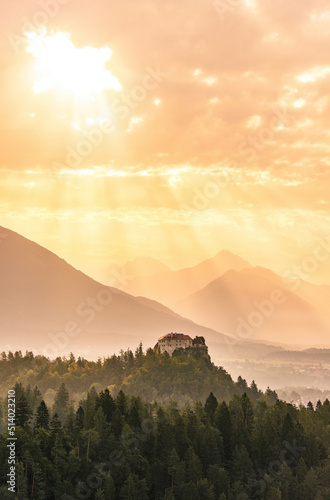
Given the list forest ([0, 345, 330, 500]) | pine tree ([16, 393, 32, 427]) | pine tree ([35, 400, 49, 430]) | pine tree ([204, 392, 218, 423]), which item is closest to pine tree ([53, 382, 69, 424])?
forest ([0, 345, 330, 500])

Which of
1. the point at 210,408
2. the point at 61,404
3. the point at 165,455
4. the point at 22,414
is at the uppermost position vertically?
the point at 61,404

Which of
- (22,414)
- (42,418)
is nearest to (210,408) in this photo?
(42,418)

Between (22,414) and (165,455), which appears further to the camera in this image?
(165,455)

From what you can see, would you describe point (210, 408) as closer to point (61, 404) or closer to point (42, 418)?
point (42, 418)

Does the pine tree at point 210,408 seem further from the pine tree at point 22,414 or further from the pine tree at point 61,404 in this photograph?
the pine tree at point 61,404

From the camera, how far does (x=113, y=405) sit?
413ft

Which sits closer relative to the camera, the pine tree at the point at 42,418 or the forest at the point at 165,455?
the forest at the point at 165,455

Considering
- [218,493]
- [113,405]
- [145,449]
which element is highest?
[113,405]

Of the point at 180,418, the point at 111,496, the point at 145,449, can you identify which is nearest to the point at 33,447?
the point at 111,496

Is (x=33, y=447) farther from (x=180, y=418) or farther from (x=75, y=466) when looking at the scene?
(x=180, y=418)

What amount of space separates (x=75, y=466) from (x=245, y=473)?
109ft

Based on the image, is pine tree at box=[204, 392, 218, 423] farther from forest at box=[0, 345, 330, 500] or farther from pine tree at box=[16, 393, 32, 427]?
pine tree at box=[16, 393, 32, 427]

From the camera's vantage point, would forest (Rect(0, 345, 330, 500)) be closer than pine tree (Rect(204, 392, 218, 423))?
Yes

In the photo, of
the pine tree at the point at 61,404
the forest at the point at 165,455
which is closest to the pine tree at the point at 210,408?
the forest at the point at 165,455
